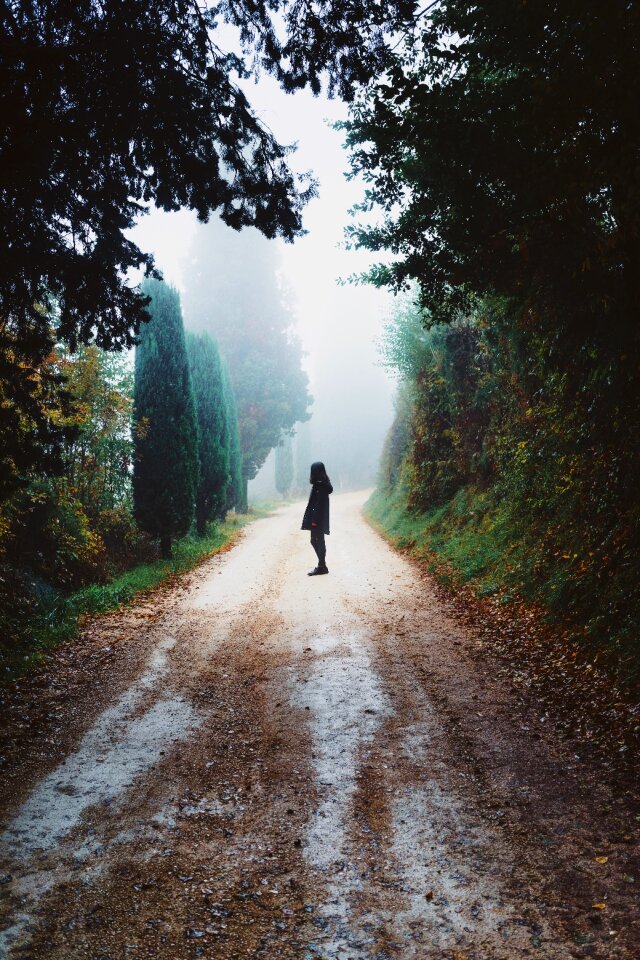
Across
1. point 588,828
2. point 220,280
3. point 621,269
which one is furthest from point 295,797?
point 220,280

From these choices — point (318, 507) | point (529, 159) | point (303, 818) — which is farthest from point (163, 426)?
point (303, 818)

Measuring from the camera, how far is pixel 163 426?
45.2 ft

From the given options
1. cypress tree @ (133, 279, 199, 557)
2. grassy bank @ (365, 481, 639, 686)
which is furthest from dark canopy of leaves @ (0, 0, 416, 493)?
cypress tree @ (133, 279, 199, 557)

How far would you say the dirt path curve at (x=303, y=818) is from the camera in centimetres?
247

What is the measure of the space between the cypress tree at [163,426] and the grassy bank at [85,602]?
1.08 meters

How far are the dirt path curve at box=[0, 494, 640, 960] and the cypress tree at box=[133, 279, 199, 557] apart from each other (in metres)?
7.40

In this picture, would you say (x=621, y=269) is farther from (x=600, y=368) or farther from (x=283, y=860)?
(x=283, y=860)

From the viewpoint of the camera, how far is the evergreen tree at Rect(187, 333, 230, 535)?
19.1 metres

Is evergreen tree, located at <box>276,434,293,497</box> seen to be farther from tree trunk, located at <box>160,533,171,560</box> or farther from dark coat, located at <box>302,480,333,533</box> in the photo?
dark coat, located at <box>302,480,333,533</box>

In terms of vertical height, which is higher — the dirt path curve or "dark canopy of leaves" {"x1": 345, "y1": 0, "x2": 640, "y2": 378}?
"dark canopy of leaves" {"x1": 345, "y1": 0, "x2": 640, "y2": 378}

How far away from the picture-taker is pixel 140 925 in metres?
2.53

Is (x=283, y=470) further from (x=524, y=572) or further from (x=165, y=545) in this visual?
(x=524, y=572)

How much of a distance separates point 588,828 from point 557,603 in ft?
12.1

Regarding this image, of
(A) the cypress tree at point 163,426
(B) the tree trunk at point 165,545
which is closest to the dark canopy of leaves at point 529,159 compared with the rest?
(A) the cypress tree at point 163,426
